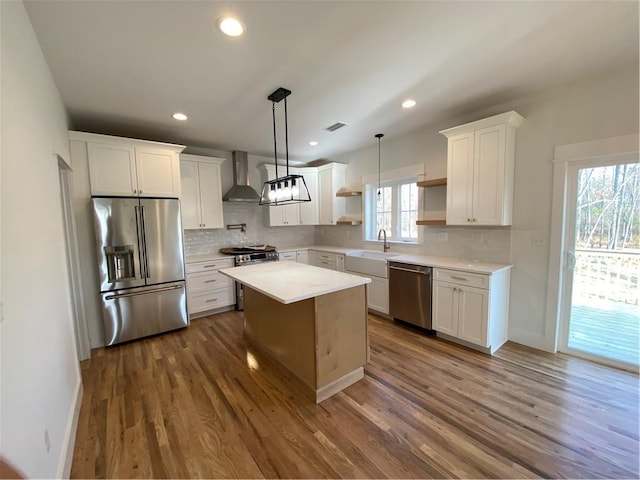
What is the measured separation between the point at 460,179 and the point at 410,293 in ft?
4.96

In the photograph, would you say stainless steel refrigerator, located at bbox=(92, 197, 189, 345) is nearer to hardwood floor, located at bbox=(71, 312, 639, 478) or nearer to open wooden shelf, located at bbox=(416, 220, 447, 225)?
hardwood floor, located at bbox=(71, 312, 639, 478)

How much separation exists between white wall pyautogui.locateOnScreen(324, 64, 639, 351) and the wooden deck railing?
0.97ft

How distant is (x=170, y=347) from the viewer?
314 cm

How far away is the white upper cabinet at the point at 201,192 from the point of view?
3.99 metres

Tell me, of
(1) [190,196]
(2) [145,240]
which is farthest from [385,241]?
(2) [145,240]

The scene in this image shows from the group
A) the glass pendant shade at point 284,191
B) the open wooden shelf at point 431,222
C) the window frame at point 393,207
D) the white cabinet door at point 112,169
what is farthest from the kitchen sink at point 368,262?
the white cabinet door at point 112,169

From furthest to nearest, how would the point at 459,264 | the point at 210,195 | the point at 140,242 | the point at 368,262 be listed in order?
the point at 210,195, the point at 368,262, the point at 140,242, the point at 459,264

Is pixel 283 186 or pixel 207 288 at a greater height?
pixel 283 186

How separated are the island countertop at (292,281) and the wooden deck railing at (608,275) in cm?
225

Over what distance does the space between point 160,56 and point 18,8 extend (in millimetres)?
711

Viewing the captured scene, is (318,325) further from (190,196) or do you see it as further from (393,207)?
(190,196)

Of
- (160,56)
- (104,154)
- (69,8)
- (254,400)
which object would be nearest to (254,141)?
(104,154)

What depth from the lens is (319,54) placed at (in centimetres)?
199

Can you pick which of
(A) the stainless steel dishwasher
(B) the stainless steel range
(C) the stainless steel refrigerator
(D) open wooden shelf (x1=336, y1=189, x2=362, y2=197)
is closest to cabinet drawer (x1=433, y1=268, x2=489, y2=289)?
(A) the stainless steel dishwasher
